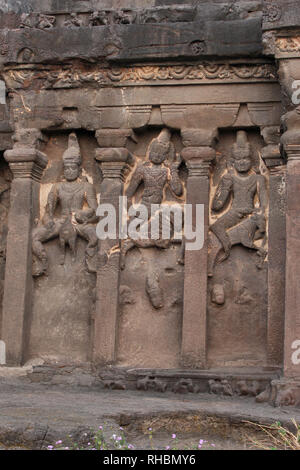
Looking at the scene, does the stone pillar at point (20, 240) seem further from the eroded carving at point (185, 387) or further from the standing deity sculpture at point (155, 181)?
the eroded carving at point (185, 387)

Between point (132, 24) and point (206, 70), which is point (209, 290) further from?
point (132, 24)

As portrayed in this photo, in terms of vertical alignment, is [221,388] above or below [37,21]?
below

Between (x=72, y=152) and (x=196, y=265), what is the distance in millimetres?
2236

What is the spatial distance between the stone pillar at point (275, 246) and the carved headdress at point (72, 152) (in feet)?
7.85

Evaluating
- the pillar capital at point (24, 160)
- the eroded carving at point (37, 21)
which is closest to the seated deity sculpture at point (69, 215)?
the pillar capital at point (24, 160)

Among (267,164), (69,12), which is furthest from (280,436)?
(69,12)

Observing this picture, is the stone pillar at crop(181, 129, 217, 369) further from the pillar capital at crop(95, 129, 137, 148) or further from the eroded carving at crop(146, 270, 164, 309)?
the pillar capital at crop(95, 129, 137, 148)

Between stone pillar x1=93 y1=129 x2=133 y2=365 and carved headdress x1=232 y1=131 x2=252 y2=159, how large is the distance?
4.33 ft

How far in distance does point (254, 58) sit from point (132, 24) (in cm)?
155

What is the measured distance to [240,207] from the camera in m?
9.81

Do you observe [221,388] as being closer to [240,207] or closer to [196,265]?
[196,265]

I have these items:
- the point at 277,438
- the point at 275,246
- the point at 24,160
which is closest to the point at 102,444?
the point at 277,438

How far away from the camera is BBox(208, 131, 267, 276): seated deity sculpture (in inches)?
382

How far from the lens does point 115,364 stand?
384 inches
